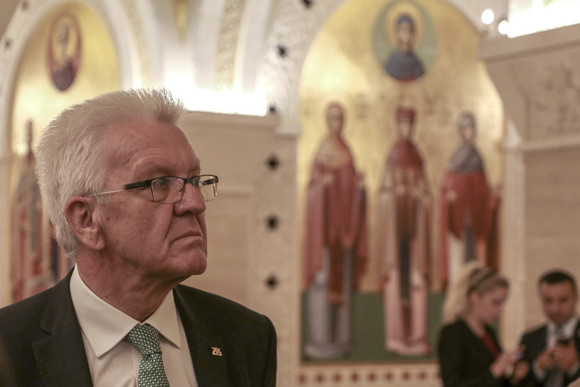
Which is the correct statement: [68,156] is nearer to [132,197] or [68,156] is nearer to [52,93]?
[132,197]

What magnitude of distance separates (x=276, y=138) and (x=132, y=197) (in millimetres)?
7402

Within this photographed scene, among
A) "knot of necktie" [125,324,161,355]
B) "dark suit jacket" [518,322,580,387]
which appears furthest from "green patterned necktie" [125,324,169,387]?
"dark suit jacket" [518,322,580,387]

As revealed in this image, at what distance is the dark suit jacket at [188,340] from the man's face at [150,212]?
0.17 meters

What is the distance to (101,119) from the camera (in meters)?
2.20

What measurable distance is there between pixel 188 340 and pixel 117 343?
0.18 metres

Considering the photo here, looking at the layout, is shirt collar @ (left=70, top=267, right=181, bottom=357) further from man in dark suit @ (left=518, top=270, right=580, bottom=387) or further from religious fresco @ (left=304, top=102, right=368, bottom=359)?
religious fresco @ (left=304, top=102, right=368, bottom=359)

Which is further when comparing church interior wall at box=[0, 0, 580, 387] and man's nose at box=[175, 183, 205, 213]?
church interior wall at box=[0, 0, 580, 387]

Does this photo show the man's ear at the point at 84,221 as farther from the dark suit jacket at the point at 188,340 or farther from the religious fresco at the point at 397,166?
the religious fresco at the point at 397,166

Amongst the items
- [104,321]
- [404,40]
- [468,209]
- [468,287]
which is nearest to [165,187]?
[104,321]

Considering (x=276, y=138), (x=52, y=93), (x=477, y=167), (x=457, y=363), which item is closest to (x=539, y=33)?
(x=457, y=363)

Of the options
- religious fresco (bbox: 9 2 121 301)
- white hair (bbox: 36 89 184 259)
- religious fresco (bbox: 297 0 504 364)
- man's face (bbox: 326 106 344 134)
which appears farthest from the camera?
religious fresco (bbox: 9 2 121 301)

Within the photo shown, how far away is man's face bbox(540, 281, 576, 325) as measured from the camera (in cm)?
501

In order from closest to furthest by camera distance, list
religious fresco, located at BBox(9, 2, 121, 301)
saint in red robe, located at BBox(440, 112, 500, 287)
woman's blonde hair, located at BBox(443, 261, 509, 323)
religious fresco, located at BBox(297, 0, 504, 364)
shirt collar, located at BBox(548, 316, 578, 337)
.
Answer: shirt collar, located at BBox(548, 316, 578, 337)
woman's blonde hair, located at BBox(443, 261, 509, 323)
religious fresco, located at BBox(297, 0, 504, 364)
saint in red robe, located at BBox(440, 112, 500, 287)
religious fresco, located at BBox(9, 2, 121, 301)

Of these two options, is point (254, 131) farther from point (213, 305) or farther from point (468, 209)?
point (213, 305)
